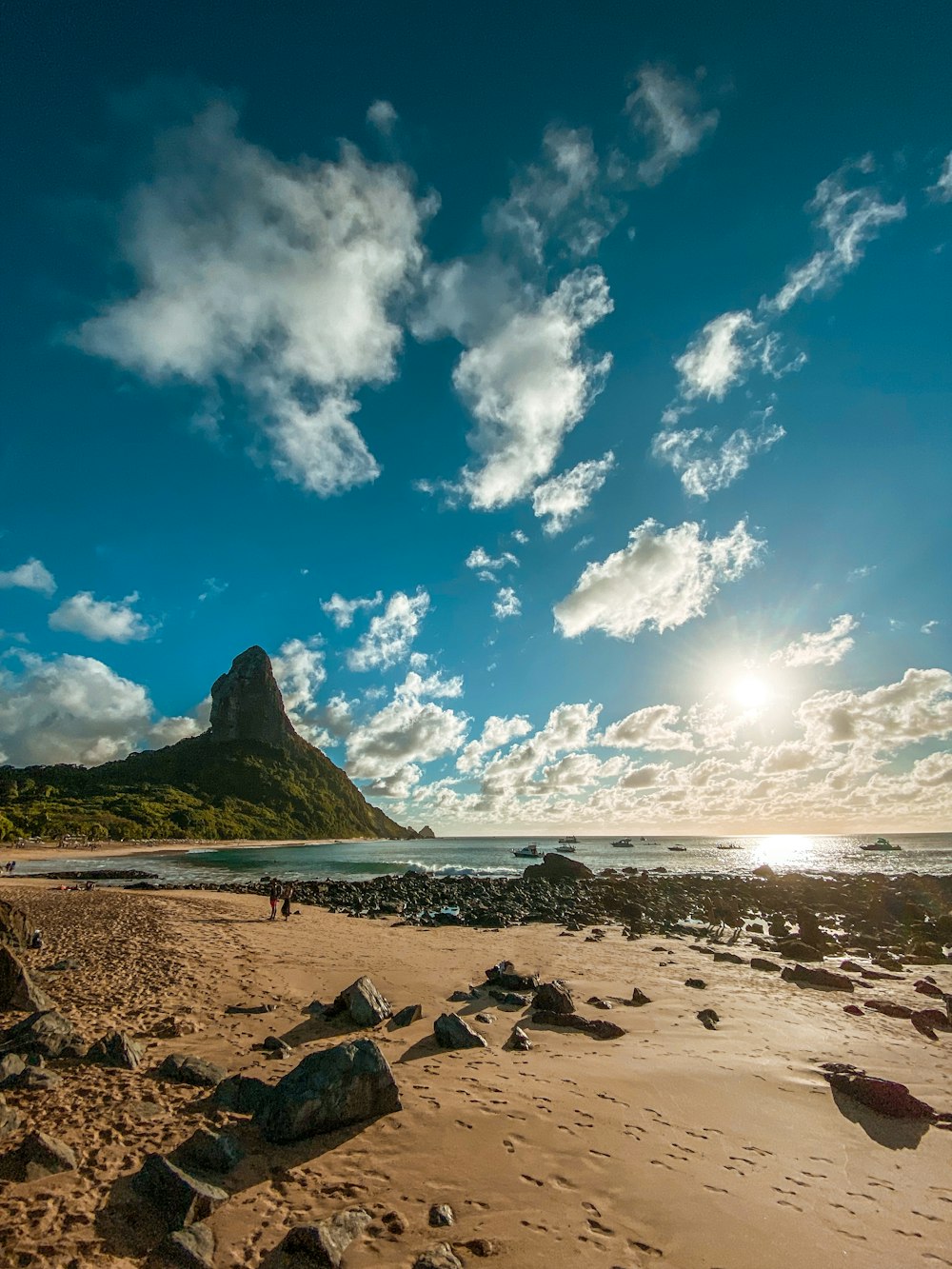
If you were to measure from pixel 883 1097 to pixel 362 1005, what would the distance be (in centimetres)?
1123

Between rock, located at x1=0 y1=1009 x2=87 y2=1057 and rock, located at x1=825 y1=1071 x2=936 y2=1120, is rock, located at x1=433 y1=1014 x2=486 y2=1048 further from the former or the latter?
rock, located at x1=825 y1=1071 x2=936 y2=1120

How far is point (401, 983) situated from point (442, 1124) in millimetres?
9744

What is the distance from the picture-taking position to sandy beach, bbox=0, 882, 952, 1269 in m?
6.44

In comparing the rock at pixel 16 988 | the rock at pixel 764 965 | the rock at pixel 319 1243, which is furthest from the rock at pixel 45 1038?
the rock at pixel 764 965

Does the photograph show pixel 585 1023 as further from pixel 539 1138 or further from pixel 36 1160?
pixel 36 1160

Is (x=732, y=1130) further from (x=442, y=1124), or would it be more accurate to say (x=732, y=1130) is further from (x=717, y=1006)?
(x=717, y=1006)

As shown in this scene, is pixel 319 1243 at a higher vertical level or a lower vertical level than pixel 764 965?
higher

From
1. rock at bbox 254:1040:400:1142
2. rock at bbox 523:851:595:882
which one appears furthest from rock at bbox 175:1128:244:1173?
rock at bbox 523:851:595:882

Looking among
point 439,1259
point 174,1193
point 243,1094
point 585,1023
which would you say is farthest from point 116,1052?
point 585,1023

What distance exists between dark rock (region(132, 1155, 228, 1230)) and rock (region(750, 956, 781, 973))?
883 inches

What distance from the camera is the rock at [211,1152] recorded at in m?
7.24

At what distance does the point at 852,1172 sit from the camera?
841cm

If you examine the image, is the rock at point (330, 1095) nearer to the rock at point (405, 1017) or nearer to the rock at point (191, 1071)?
the rock at point (191, 1071)

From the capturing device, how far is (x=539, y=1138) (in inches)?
338
